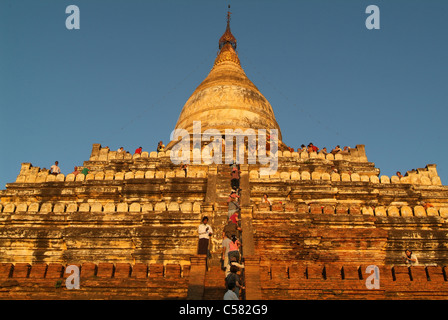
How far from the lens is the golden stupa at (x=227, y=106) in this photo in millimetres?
26703

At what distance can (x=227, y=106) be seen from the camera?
90.1 feet

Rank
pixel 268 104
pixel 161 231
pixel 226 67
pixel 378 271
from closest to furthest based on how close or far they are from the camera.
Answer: pixel 378 271, pixel 161 231, pixel 268 104, pixel 226 67

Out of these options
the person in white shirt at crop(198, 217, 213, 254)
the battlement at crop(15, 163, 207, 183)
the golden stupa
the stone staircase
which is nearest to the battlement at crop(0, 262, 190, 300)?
the stone staircase

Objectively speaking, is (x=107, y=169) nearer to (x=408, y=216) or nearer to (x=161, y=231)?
(x=161, y=231)

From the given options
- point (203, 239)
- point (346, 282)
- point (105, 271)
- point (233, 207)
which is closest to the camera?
point (346, 282)

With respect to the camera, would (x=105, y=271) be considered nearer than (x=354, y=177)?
Yes

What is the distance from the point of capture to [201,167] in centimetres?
2114

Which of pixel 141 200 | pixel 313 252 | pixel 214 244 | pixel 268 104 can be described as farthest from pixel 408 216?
pixel 268 104

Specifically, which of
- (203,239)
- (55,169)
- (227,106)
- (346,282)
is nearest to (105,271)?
(203,239)

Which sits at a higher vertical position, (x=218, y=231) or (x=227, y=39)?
(x=227, y=39)

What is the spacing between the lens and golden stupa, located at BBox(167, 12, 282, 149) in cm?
2670

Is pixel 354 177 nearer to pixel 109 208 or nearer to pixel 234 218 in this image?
pixel 234 218
